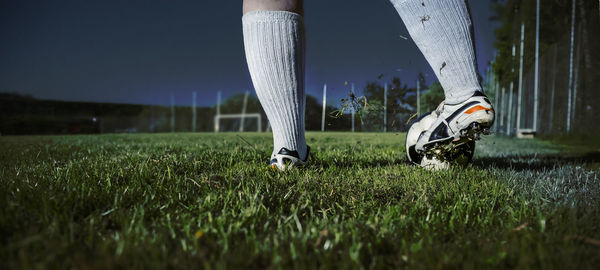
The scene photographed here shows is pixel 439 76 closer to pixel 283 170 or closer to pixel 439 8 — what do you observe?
pixel 439 8

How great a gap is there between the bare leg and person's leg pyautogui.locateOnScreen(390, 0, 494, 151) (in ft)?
1.71

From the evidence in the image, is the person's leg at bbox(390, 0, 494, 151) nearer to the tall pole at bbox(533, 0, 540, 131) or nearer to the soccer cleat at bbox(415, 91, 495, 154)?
the soccer cleat at bbox(415, 91, 495, 154)

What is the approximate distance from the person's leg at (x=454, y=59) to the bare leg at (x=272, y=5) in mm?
520

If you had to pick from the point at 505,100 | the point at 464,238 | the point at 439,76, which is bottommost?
the point at 464,238

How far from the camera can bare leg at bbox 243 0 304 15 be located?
1.40 metres

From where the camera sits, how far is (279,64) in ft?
4.57

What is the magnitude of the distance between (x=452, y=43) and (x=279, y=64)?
2.43 feet

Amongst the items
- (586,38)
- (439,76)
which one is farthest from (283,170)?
(586,38)

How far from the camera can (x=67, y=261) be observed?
0.52m

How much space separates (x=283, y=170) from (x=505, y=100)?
40.2 ft

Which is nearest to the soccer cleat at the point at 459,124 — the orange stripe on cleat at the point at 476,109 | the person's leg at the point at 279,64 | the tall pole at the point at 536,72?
the orange stripe on cleat at the point at 476,109

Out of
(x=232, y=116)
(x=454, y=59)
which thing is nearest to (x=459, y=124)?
(x=454, y=59)

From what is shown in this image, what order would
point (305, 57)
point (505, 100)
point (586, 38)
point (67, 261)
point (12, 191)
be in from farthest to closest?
point (505, 100)
point (586, 38)
point (305, 57)
point (12, 191)
point (67, 261)

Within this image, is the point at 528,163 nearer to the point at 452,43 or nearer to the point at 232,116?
the point at 452,43
